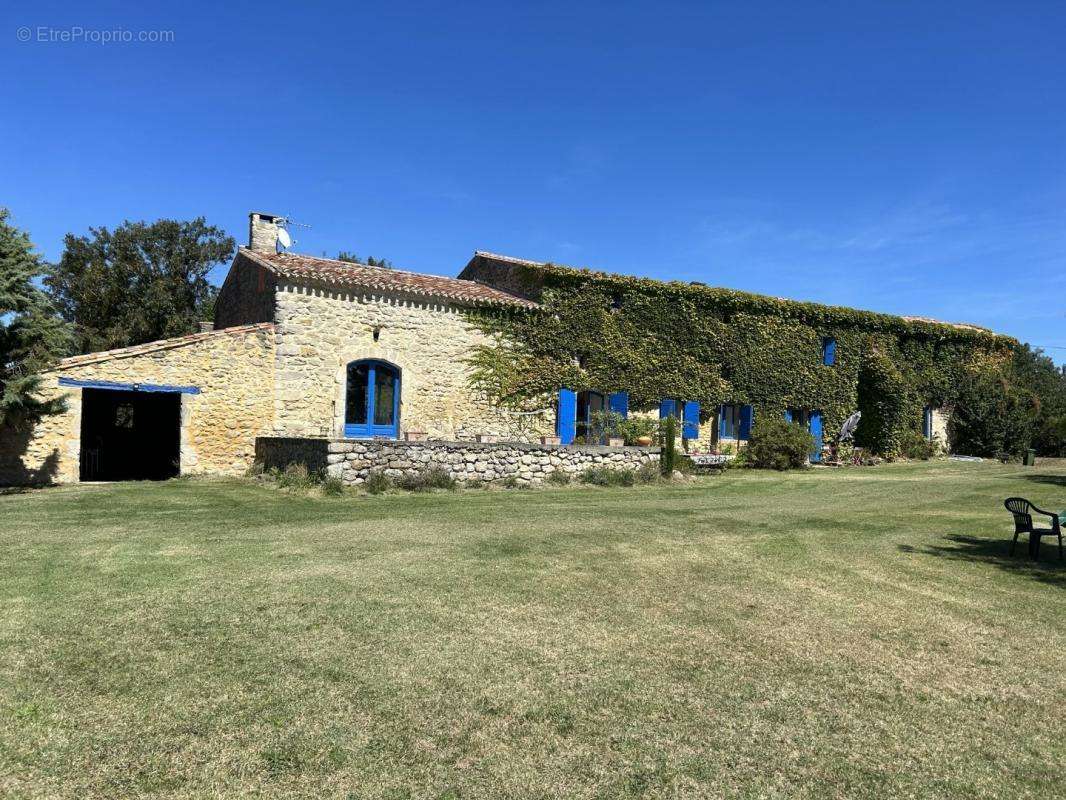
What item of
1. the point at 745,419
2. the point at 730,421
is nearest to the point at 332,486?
the point at 730,421

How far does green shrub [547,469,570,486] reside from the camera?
1569cm

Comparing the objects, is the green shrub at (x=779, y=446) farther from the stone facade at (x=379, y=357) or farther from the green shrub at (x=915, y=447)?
the stone facade at (x=379, y=357)

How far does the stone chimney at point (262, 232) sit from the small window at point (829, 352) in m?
19.5

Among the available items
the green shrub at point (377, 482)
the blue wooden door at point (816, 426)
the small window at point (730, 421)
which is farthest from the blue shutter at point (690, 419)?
the green shrub at point (377, 482)

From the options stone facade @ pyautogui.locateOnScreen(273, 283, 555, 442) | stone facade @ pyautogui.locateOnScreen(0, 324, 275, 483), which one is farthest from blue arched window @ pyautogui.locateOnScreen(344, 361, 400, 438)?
stone facade @ pyautogui.locateOnScreen(0, 324, 275, 483)

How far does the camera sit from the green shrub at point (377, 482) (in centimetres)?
1321

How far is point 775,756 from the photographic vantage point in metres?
3.40

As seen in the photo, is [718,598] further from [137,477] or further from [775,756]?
[137,477]

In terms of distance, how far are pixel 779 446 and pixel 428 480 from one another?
12855 millimetres

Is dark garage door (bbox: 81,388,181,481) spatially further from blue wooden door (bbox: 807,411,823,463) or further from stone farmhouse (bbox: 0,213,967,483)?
blue wooden door (bbox: 807,411,823,463)

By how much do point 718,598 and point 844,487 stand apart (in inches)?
461

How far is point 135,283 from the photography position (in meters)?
30.5

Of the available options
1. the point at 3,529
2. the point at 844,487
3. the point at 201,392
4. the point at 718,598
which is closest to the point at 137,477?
the point at 201,392

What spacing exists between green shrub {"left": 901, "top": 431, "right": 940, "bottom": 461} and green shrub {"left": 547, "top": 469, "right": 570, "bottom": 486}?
1658 centimetres
